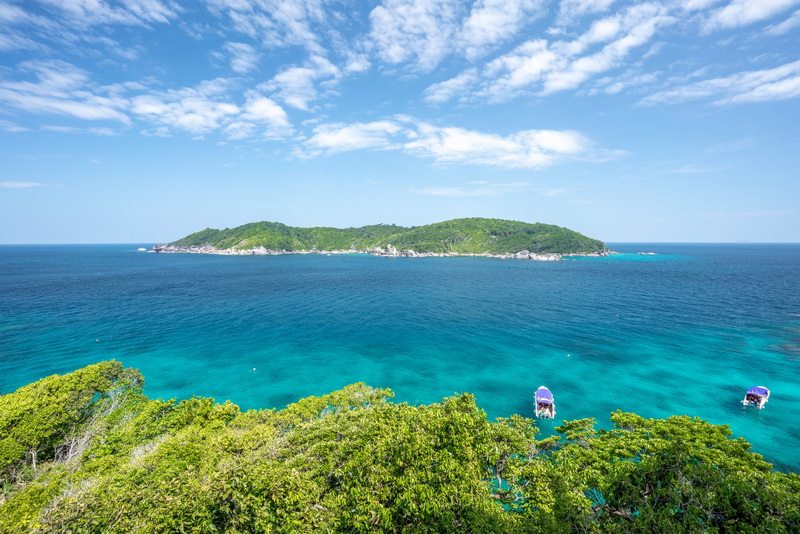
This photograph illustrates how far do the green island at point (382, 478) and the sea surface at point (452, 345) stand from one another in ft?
61.2

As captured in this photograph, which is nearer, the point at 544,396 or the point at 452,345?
the point at 544,396

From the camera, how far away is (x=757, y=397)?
42.4 metres

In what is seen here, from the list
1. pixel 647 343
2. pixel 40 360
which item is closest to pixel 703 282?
pixel 647 343

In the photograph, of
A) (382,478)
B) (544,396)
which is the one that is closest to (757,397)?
(544,396)

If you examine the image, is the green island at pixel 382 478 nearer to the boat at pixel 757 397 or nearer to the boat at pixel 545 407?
the boat at pixel 545 407

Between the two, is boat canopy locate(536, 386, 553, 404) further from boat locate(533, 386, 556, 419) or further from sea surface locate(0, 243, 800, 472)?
sea surface locate(0, 243, 800, 472)

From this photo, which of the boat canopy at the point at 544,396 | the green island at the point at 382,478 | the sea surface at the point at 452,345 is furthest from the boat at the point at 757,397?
the green island at the point at 382,478

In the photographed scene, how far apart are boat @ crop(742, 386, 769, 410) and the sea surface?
1306 mm

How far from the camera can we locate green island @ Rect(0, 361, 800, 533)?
13.9 meters

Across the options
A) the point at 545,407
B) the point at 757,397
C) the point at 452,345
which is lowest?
the point at 545,407

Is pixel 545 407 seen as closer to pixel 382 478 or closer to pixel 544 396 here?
pixel 544 396

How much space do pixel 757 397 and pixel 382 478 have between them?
5659 centimetres

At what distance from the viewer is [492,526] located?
1427 centimetres

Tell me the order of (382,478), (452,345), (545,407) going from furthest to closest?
(452,345) < (545,407) < (382,478)
